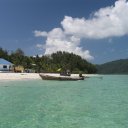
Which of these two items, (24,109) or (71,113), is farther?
(24,109)

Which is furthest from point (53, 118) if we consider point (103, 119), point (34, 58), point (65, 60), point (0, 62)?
point (65, 60)

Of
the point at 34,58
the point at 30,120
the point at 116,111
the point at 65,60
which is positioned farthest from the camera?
the point at 65,60

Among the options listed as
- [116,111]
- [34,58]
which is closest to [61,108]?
[116,111]

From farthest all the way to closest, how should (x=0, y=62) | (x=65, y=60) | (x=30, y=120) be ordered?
(x=65, y=60) → (x=0, y=62) → (x=30, y=120)

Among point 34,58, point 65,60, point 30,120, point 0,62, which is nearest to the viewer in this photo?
point 30,120

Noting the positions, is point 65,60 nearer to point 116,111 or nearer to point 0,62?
point 0,62

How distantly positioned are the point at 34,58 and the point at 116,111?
2854 inches

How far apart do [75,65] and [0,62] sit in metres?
46.1

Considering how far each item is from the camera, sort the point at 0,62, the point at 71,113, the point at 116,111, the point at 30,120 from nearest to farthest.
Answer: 1. the point at 30,120
2. the point at 71,113
3. the point at 116,111
4. the point at 0,62

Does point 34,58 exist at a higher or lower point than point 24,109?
higher

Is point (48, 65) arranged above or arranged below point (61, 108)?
above

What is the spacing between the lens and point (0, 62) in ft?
224

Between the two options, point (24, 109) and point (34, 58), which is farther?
point (34, 58)

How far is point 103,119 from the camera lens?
1235cm
